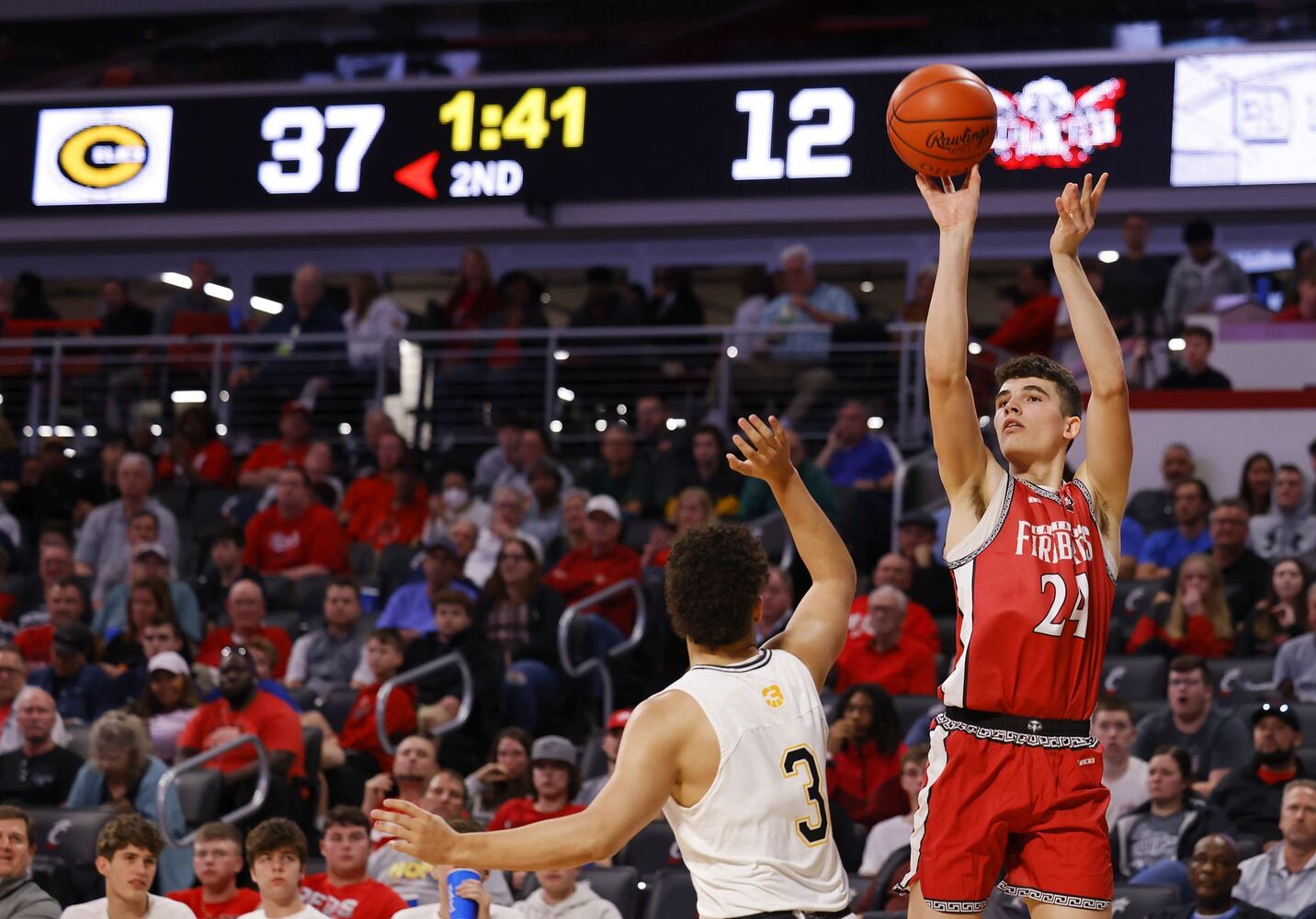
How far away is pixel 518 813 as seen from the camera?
8.82 meters

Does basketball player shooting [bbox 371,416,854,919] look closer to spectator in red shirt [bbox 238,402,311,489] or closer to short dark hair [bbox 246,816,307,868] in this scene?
short dark hair [bbox 246,816,307,868]

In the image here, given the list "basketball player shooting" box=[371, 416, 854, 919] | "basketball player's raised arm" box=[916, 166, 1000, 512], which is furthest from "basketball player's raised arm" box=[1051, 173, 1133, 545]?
"basketball player shooting" box=[371, 416, 854, 919]

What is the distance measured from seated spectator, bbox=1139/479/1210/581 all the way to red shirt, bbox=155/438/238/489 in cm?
660

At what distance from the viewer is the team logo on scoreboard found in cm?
1312

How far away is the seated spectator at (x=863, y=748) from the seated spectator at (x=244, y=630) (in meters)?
3.38

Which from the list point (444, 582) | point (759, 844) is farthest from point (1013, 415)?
point (444, 582)

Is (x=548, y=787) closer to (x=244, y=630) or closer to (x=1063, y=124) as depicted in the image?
(x=244, y=630)

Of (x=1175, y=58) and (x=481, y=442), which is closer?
(x=1175, y=58)

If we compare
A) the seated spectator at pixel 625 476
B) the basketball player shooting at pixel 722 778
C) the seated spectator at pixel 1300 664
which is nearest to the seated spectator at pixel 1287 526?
the seated spectator at pixel 1300 664

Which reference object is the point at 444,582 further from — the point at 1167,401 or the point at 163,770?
the point at 1167,401

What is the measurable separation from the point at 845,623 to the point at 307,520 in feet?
27.8

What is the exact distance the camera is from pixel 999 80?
1213cm

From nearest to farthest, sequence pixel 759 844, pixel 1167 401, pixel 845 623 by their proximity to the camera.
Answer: pixel 759 844 → pixel 845 623 → pixel 1167 401

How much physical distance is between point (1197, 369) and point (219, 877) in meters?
7.50
